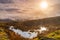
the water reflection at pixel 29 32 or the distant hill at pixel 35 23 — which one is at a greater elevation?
the distant hill at pixel 35 23

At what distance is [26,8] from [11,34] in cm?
44

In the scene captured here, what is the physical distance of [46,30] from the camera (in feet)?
8.44

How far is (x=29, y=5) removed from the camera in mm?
2604

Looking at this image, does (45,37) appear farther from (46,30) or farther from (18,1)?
(18,1)

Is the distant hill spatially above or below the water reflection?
above

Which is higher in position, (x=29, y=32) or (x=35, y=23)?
(x=35, y=23)

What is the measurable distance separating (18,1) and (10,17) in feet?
0.88

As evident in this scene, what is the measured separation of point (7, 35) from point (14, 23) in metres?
0.21

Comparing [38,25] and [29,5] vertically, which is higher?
[29,5]

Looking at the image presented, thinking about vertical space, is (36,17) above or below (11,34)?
above

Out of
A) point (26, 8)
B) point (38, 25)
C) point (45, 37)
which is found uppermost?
point (26, 8)

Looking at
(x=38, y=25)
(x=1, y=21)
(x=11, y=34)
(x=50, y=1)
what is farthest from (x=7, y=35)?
(x=50, y=1)

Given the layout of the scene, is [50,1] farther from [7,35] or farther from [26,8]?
[7,35]

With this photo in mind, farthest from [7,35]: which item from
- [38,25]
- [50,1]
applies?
[50,1]
